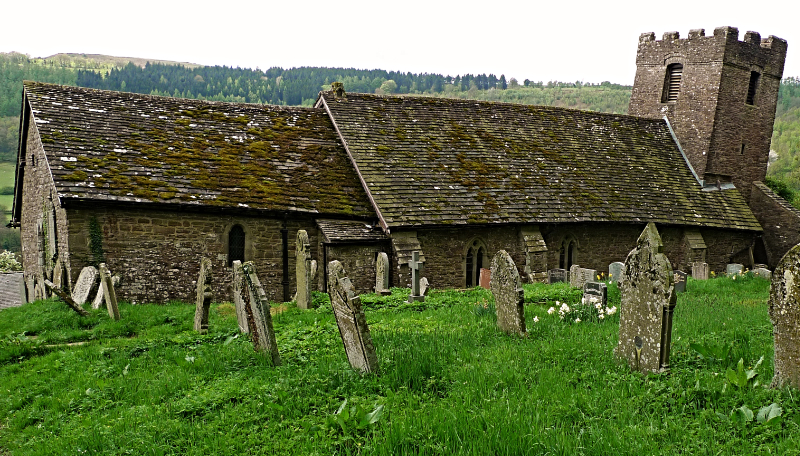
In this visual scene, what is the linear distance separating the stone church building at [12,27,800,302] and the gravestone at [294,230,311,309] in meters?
3.35

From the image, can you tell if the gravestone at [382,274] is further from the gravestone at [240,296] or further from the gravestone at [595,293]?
the gravestone at [240,296]

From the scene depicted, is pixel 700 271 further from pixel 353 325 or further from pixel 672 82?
pixel 353 325

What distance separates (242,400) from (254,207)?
10558 mm

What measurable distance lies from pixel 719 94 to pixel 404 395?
23.6m

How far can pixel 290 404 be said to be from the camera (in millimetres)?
6098

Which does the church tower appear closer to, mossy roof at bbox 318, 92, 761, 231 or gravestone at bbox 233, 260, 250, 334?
mossy roof at bbox 318, 92, 761, 231

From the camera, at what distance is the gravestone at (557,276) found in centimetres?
1834

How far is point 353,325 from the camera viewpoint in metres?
7.01

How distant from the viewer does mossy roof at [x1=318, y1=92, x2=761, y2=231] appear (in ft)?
61.4

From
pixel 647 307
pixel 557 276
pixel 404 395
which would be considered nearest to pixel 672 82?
pixel 557 276

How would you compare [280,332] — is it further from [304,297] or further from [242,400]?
[242,400]

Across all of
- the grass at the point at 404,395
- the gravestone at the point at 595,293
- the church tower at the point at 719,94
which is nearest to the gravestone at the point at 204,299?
the grass at the point at 404,395

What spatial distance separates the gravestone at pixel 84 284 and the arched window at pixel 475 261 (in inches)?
425

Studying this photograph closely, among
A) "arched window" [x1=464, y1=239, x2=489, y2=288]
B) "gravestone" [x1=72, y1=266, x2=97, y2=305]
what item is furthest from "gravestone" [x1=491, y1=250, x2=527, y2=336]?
"gravestone" [x1=72, y1=266, x2=97, y2=305]
